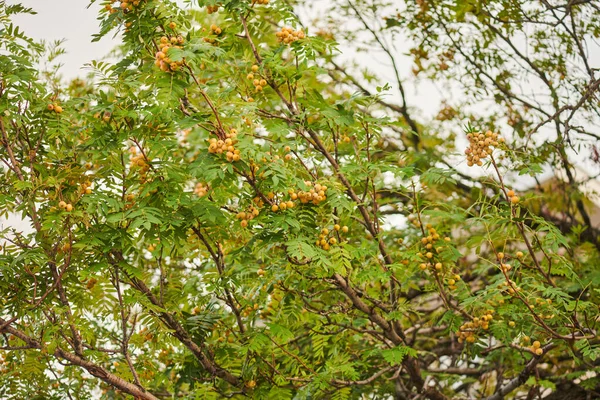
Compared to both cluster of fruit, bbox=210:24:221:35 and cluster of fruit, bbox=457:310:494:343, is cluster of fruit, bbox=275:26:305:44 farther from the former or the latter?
cluster of fruit, bbox=457:310:494:343

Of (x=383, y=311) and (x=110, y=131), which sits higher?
(x=110, y=131)

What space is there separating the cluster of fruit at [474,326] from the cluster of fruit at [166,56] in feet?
4.30

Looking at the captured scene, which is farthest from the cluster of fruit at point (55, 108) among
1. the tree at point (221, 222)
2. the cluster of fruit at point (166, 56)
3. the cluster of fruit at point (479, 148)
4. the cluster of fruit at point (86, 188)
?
the cluster of fruit at point (479, 148)

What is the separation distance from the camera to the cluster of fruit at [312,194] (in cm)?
217

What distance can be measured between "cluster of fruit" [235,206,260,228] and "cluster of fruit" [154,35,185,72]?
1.59 ft

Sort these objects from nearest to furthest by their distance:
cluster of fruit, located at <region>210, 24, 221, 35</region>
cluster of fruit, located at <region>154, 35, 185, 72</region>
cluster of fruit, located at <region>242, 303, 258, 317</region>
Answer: cluster of fruit, located at <region>154, 35, 185, 72</region>
cluster of fruit, located at <region>210, 24, 221, 35</region>
cluster of fruit, located at <region>242, 303, 258, 317</region>

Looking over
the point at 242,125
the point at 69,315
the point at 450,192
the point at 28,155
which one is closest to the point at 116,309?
the point at 69,315

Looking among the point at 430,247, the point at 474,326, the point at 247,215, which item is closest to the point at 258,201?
the point at 247,215

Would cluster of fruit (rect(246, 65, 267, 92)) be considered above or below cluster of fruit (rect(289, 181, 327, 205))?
above

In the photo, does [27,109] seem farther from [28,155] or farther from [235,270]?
[235,270]

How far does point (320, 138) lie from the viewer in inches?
101

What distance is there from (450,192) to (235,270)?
2179mm

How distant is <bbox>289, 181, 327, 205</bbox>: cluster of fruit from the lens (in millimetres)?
2168

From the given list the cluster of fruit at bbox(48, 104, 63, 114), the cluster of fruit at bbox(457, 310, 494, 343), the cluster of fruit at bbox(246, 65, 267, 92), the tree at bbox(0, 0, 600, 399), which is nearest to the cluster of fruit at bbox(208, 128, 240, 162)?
the tree at bbox(0, 0, 600, 399)
